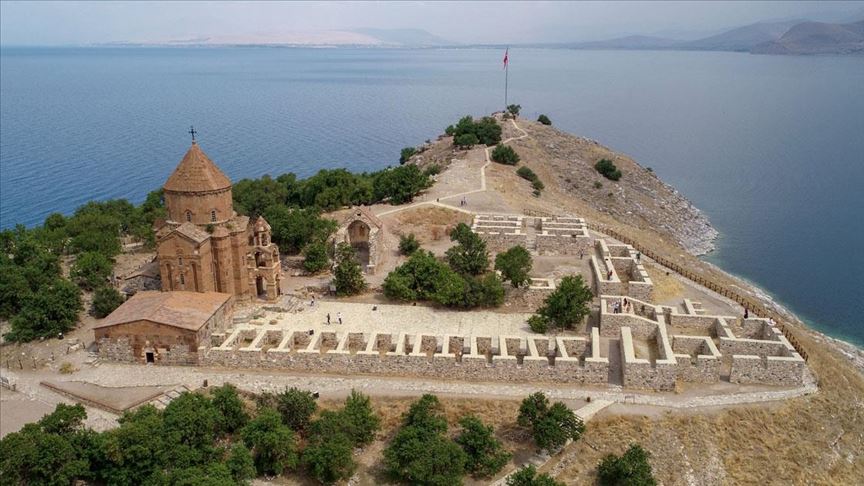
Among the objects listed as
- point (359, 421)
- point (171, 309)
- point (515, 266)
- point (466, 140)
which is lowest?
point (359, 421)

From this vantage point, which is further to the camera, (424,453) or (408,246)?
(408,246)

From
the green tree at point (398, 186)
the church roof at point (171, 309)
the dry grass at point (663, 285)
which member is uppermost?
the green tree at point (398, 186)

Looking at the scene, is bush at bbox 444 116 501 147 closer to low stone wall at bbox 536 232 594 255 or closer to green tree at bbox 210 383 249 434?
low stone wall at bbox 536 232 594 255

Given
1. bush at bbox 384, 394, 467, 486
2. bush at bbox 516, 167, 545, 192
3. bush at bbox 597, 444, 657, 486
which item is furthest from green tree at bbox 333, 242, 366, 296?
bush at bbox 516, 167, 545, 192

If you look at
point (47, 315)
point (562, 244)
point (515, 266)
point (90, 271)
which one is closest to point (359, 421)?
point (515, 266)

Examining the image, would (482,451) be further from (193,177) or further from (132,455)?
(193,177)

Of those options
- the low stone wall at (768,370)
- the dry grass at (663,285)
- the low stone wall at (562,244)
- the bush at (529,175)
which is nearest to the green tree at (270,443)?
the low stone wall at (768,370)

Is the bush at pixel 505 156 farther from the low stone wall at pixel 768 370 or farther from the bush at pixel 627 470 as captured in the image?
the bush at pixel 627 470
